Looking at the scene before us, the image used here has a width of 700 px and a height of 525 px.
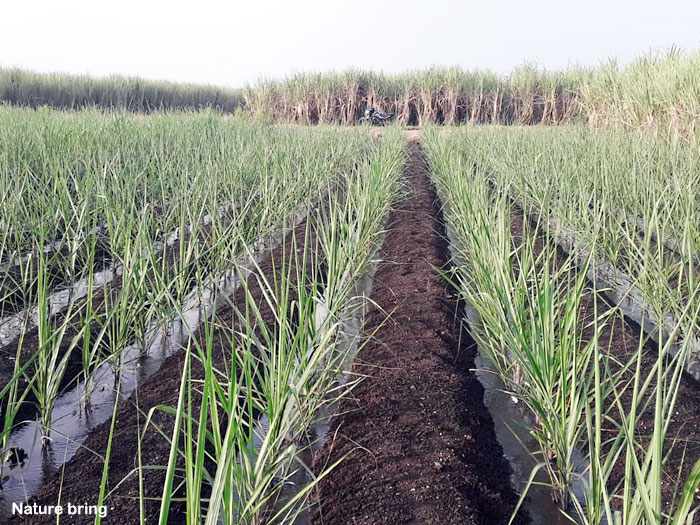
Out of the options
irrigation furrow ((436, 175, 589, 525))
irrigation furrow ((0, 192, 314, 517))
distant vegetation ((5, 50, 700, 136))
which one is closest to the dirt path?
irrigation furrow ((436, 175, 589, 525))

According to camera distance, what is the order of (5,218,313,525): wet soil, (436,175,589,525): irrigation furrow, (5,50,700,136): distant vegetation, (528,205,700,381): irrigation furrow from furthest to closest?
1. (5,50,700,136): distant vegetation
2. (528,205,700,381): irrigation furrow
3. (436,175,589,525): irrigation furrow
4. (5,218,313,525): wet soil

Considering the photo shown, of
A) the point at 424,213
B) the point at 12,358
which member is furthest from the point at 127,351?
the point at 424,213

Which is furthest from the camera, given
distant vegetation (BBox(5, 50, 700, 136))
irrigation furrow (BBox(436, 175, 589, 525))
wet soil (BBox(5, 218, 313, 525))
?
distant vegetation (BBox(5, 50, 700, 136))

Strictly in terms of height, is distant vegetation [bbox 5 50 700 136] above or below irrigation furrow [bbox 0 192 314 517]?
above

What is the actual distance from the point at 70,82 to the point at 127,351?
1710 cm

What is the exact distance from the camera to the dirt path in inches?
63.5

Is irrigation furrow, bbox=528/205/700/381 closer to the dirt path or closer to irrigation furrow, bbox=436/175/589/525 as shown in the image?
irrigation furrow, bbox=436/175/589/525

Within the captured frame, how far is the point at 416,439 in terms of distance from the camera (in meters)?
1.91

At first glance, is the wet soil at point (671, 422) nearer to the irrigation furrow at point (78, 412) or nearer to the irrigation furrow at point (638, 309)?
the irrigation furrow at point (638, 309)

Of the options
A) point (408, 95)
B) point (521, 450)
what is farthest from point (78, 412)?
point (408, 95)

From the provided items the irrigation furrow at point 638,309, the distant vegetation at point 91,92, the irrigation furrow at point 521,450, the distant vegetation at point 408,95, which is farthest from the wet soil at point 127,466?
the distant vegetation at point 408,95

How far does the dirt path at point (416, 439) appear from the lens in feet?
5.29

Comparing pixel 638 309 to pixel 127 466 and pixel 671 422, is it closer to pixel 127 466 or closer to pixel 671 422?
pixel 671 422

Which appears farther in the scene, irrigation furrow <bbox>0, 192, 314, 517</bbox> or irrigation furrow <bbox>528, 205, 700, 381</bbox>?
irrigation furrow <bbox>528, 205, 700, 381</bbox>
